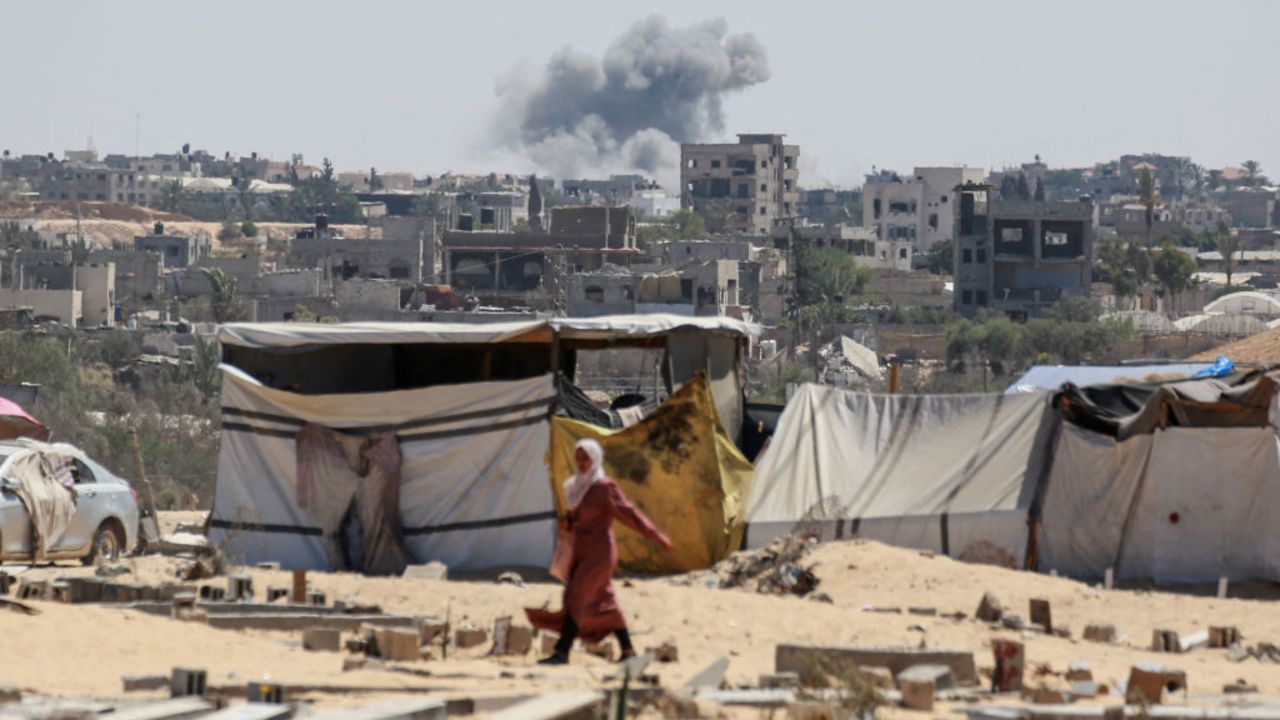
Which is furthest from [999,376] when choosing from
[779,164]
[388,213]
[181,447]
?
[388,213]

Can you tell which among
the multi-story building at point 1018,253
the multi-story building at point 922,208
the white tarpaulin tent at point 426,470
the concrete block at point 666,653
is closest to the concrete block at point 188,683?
the concrete block at point 666,653

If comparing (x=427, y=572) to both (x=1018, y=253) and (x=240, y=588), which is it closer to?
(x=240, y=588)

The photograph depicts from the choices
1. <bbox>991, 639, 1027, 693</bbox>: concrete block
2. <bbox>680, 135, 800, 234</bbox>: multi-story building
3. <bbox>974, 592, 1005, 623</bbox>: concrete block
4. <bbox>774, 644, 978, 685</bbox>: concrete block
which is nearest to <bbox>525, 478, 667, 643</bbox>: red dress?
<bbox>774, 644, 978, 685</bbox>: concrete block

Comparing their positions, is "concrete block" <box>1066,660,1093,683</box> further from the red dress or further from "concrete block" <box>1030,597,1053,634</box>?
the red dress

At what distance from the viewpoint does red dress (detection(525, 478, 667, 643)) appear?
10.6 m

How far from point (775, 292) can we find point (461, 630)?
6885 cm

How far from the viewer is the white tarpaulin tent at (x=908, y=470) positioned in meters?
15.1

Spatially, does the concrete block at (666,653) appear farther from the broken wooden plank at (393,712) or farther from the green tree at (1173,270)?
the green tree at (1173,270)

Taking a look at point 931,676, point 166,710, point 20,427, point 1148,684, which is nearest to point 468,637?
point 931,676

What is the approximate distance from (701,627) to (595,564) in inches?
56.9

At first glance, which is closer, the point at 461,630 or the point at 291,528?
the point at 461,630

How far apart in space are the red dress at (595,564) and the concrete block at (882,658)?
869 millimetres

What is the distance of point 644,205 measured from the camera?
5896 inches

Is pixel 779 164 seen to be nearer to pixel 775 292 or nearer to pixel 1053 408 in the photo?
pixel 775 292
